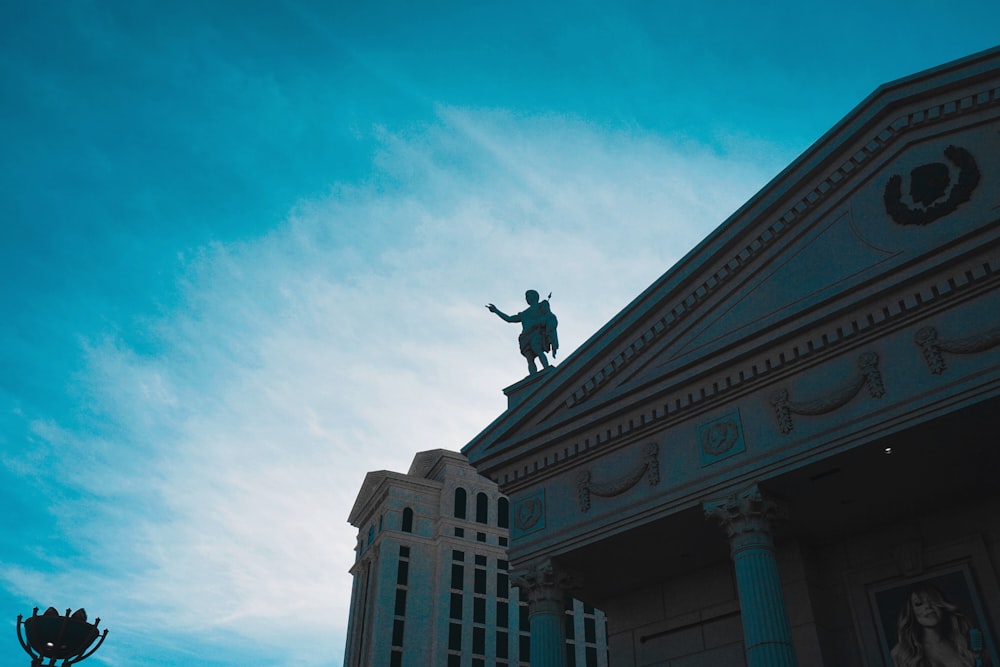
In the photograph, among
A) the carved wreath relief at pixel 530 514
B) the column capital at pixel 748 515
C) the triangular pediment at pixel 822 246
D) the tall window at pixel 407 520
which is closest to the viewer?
the column capital at pixel 748 515

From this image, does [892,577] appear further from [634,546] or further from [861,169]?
[861,169]

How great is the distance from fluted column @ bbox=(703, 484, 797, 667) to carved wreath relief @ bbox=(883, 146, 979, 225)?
672cm

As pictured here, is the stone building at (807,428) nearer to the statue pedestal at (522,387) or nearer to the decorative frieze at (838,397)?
the decorative frieze at (838,397)

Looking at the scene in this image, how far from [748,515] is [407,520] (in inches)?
2585

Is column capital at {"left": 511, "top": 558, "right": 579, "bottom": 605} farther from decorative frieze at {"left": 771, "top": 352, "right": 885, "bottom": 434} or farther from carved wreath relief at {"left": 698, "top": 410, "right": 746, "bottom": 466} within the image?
decorative frieze at {"left": 771, "top": 352, "right": 885, "bottom": 434}

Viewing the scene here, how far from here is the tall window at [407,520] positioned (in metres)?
81.4

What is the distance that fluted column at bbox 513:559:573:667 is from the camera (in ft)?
70.5

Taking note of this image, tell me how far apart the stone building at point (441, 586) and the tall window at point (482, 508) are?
0.33ft

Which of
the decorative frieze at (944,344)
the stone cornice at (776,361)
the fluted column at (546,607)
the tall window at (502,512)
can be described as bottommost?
the fluted column at (546,607)

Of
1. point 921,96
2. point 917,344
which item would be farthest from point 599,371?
point 921,96

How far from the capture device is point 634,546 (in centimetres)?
2153

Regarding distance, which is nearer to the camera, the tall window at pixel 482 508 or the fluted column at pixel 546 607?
the fluted column at pixel 546 607

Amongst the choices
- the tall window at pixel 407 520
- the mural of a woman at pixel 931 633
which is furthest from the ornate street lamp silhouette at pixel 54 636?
the tall window at pixel 407 520

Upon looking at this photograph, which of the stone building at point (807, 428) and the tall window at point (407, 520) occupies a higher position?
the tall window at point (407, 520)
